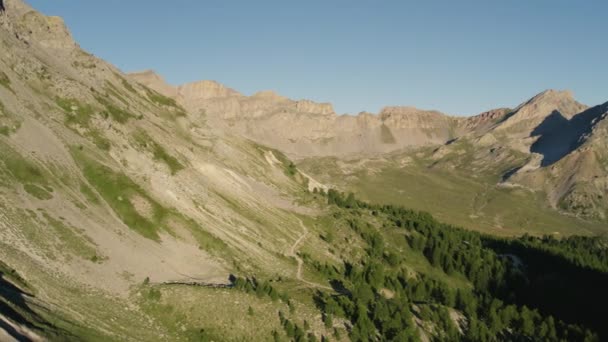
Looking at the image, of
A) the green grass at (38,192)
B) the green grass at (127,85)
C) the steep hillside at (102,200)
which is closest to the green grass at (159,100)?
the green grass at (127,85)

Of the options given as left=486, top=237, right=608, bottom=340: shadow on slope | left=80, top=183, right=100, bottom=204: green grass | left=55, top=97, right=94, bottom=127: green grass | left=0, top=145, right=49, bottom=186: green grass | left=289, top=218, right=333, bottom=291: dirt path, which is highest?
left=55, top=97, right=94, bottom=127: green grass

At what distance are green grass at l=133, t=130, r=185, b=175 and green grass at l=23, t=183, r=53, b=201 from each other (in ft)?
110

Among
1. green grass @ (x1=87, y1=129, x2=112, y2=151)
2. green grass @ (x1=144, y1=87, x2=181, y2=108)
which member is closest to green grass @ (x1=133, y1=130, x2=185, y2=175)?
green grass @ (x1=87, y1=129, x2=112, y2=151)

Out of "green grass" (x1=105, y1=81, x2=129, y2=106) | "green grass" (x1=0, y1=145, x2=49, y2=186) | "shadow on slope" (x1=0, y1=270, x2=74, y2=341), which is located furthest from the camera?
"green grass" (x1=105, y1=81, x2=129, y2=106)

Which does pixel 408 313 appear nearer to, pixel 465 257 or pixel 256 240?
pixel 256 240

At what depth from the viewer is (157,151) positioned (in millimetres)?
110062

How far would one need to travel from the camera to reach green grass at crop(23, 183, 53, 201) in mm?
70062

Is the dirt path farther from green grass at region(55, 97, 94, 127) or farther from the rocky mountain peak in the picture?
the rocky mountain peak

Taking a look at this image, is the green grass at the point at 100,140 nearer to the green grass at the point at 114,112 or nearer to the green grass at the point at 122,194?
the green grass at the point at 122,194

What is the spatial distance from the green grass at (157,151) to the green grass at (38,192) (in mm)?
33382

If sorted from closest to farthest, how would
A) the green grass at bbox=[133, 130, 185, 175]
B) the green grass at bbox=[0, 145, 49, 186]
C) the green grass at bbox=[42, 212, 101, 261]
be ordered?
the green grass at bbox=[42, 212, 101, 261] < the green grass at bbox=[0, 145, 49, 186] < the green grass at bbox=[133, 130, 185, 175]

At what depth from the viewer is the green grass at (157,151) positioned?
350 ft

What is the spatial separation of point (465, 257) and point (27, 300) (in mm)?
119626

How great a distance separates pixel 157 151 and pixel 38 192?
40.2m
